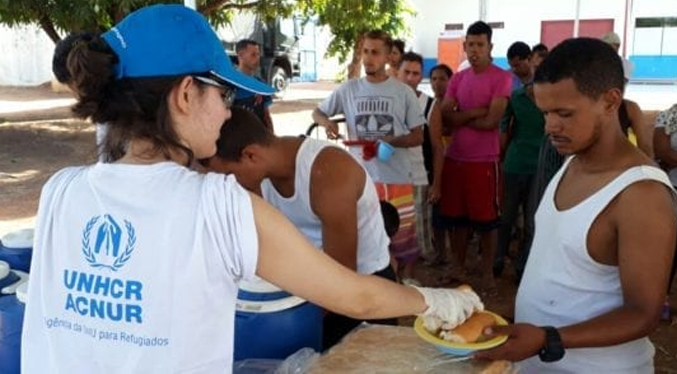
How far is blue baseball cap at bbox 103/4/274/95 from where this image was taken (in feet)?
3.11

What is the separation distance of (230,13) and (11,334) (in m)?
7.97

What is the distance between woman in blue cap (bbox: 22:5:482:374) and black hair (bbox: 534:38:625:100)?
0.64 m

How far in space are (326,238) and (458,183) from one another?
2.54 m

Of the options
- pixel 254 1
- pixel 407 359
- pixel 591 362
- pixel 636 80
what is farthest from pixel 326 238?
pixel 636 80

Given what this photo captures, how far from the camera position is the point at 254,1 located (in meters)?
8.59

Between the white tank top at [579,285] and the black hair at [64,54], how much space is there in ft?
3.24

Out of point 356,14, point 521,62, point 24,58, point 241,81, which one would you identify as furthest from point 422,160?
point 24,58

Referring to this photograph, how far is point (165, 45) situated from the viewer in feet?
3.13

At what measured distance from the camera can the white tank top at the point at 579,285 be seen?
1.30 m

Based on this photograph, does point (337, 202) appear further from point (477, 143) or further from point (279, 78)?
point (279, 78)

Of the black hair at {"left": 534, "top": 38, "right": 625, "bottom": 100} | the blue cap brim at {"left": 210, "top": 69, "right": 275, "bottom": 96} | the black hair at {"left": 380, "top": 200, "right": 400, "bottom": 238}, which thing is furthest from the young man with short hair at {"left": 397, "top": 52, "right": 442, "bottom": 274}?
the blue cap brim at {"left": 210, "top": 69, "right": 275, "bottom": 96}

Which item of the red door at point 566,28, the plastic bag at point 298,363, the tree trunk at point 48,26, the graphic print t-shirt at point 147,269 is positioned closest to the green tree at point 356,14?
the tree trunk at point 48,26

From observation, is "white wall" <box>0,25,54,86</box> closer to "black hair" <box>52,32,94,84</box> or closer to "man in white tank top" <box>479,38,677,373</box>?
"black hair" <box>52,32,94,84</box>

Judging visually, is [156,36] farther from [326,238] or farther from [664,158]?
[664,158]
